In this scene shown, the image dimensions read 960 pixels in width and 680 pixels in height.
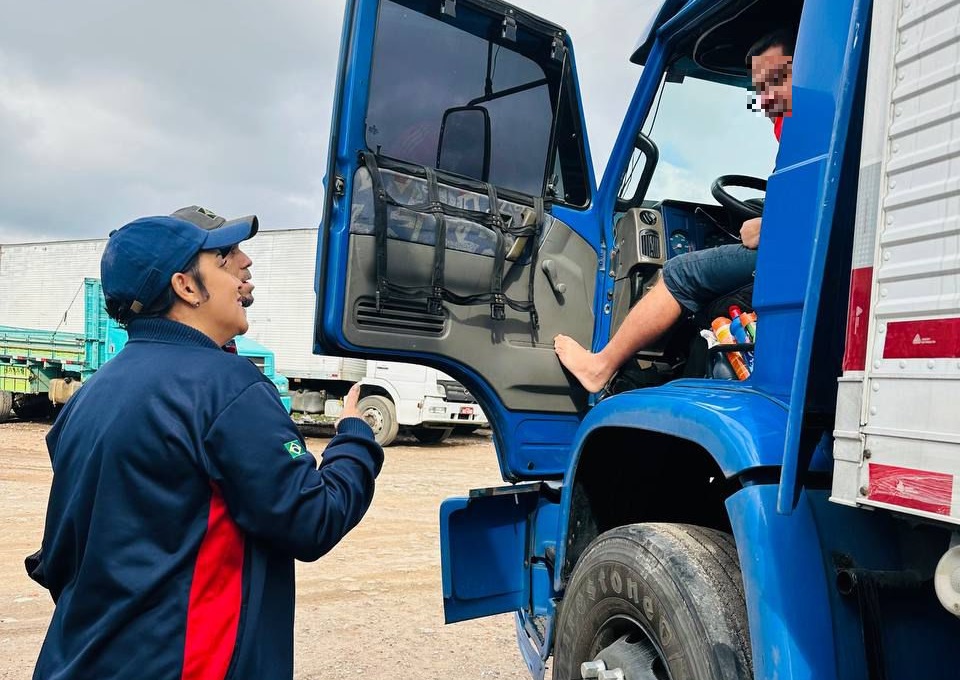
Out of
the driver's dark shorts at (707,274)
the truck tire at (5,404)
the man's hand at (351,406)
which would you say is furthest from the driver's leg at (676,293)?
the truck tire at (5,404)

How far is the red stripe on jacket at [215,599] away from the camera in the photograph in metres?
1.59

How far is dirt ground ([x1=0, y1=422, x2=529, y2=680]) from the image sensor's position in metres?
4.07

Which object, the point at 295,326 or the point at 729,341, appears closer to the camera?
the point at 729,341

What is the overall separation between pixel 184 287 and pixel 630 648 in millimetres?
1503

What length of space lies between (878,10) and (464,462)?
11.4 meters

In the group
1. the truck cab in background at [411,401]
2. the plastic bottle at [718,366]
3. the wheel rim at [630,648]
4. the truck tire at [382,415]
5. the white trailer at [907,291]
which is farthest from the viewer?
the truck tire at [382,415]

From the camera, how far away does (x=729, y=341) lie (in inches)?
97.6

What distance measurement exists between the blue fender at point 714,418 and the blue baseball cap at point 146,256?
1241mm

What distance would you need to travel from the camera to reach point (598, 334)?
11.1ft

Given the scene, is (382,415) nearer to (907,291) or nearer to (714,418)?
(714,418)

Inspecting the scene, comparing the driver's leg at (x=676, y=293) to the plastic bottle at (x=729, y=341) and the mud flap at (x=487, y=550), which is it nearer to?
→ the plastic bottle at (x=729, y=341)

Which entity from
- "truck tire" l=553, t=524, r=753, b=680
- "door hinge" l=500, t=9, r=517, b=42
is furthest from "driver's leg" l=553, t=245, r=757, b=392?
"door hinge" l=500, t=9, r=517, b=42

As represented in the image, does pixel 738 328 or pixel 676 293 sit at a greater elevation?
pixel 676 293

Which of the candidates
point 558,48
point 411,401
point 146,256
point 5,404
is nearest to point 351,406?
point 146,256
